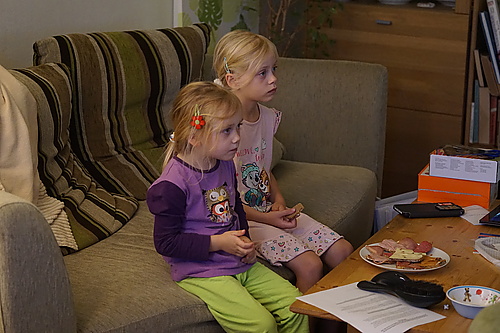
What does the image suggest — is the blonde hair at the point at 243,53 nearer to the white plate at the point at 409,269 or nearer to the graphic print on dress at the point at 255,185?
the graphic print on dress at the point at 255,185

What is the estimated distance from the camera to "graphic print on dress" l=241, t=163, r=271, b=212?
2.33 m

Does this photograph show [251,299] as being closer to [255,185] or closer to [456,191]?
[255,185]

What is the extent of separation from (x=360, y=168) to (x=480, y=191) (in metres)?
0.62

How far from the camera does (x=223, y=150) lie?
1.97 metres

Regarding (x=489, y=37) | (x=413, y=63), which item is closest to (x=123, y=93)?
(x=413, y=63)

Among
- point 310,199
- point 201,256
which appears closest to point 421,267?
point 201,256

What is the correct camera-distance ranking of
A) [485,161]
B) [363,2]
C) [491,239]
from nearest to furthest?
[491,239] < [485,161] < [363,2]

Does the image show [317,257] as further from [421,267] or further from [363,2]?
[363,2]

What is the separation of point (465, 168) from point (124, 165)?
1.02 meters

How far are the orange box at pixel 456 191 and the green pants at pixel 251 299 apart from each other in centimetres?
64

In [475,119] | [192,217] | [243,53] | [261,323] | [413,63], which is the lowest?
[261,323]

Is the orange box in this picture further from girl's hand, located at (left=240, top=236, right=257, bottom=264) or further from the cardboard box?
girl's hand, located at (left=240, top=236, right=257, bottom=264)

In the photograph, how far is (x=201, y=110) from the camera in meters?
1.95

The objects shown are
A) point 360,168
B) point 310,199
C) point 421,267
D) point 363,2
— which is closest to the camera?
point 421,267
